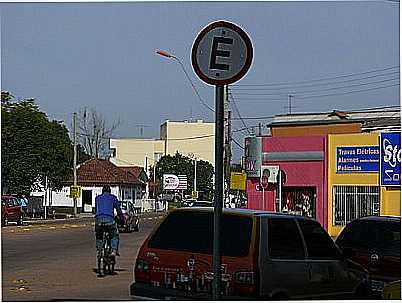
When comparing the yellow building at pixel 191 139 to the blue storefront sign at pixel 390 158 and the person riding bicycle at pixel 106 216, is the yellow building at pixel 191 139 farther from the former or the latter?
the person riding bicycle at pixel 106 216

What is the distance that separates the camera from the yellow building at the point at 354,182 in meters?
33.0

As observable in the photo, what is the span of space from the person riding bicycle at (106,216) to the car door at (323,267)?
704 centimetres

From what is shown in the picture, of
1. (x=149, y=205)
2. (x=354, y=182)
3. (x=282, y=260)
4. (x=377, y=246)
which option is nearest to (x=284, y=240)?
(x=282, y=260)

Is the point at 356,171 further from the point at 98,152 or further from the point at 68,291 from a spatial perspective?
the point at 98,152

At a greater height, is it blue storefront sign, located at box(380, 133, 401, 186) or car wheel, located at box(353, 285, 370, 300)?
blue storefront sign, located at box(380, 133, 401, 186)

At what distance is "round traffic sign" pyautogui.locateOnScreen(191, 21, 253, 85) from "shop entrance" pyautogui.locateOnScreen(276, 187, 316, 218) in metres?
28.5

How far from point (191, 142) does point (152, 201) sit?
656 inches

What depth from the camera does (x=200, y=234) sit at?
1030 cm

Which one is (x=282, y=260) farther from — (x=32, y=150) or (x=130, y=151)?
(x=130, y=151)

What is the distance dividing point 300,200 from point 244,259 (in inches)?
1064

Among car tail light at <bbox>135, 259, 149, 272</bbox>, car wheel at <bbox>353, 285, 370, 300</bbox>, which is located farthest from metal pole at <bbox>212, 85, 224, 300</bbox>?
car wheel at <bbox>353, 285, 370, 300</bbox>

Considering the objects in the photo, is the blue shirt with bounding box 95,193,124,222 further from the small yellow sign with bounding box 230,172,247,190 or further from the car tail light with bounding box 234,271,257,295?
the small yellow sign with bounding box 230,172,247,190

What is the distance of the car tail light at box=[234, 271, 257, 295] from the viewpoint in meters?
9.57

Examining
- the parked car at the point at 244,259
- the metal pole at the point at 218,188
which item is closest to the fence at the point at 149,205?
the parked car at the point at 244,259
